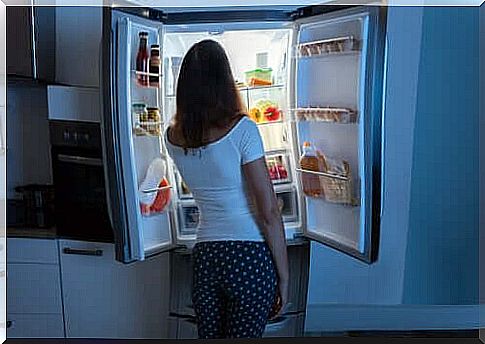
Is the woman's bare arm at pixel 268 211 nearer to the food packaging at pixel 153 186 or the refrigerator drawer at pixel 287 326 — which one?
the refrigerator drawer at pixel 287 326

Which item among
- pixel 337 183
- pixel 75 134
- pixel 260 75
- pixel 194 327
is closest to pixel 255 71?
pixel 260 75

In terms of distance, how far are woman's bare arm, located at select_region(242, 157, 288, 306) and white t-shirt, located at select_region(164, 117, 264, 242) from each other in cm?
2

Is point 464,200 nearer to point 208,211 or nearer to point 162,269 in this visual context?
point 208,211

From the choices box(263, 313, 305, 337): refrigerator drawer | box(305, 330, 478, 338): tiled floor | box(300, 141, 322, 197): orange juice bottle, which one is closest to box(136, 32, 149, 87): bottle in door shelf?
box(300, 141, 322, 197): orange juice bottle

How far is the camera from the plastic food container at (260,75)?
2244mm

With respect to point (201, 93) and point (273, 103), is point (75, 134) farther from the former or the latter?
point (273, 103)

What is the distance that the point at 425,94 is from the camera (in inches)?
91.8

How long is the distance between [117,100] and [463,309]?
1.18m

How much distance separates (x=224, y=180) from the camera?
7.40 feet

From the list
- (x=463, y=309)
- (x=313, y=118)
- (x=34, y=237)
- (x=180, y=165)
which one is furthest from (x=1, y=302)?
(x=463, y=309)

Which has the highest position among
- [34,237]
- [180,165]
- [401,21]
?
[401,21]

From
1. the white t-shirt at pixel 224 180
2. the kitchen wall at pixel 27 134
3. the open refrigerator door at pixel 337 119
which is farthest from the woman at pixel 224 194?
the kitchen wall at pixel 27 134

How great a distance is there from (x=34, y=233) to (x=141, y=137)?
42cm

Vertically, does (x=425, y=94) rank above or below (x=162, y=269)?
above
